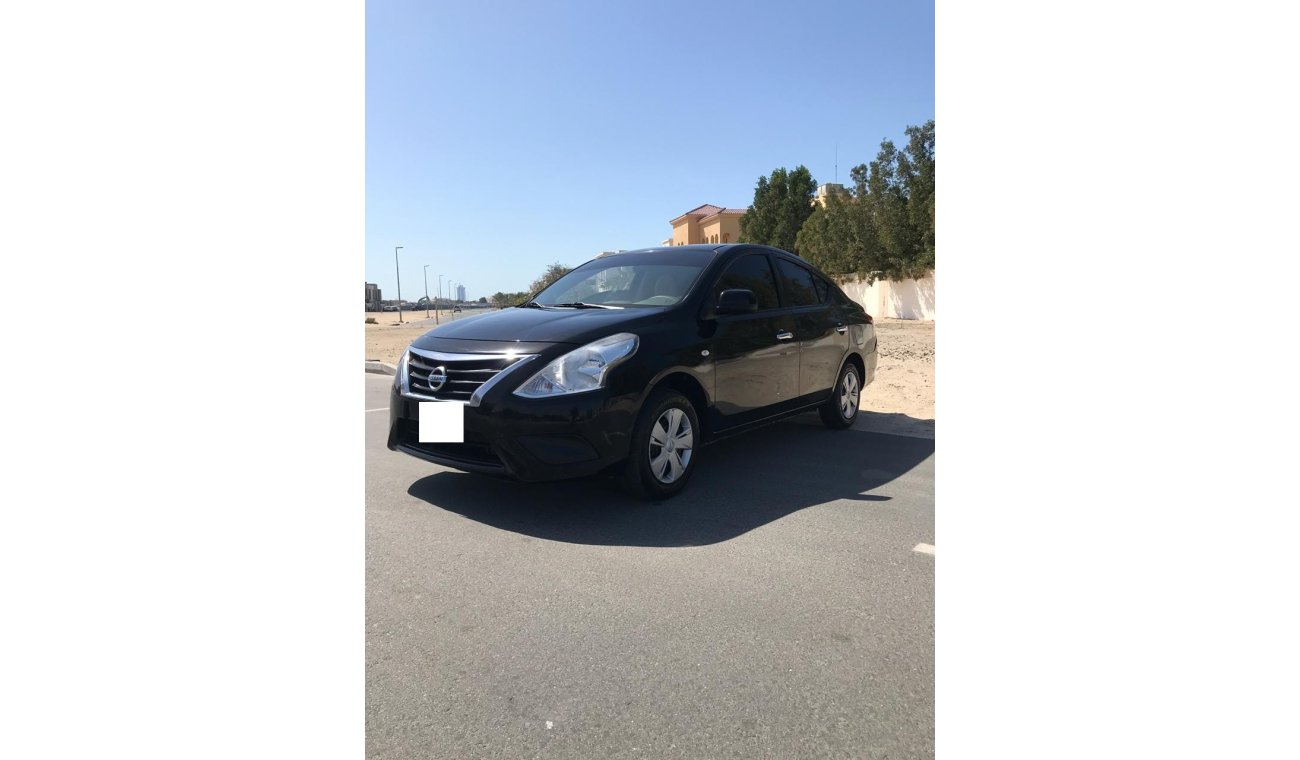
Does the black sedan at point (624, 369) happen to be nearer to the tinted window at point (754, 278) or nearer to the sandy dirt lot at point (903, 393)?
the tinted window at point (754, 278)

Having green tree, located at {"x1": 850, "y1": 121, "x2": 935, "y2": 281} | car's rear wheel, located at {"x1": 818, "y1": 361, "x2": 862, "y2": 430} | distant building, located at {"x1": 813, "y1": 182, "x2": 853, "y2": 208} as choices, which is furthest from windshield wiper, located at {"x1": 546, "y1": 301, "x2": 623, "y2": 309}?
distant building, located at {"x1": 813, "y1": 182, "x2": 853, "y2": 208}

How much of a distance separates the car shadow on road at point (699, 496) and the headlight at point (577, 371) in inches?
27.9

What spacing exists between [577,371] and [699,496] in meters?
1.12

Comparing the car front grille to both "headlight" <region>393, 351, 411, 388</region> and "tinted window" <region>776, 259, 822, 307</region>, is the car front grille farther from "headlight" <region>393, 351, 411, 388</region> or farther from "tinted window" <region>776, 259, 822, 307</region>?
"tinted window" <region>776, 259, 822, 307</region>

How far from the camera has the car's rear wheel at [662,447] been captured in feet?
13.5

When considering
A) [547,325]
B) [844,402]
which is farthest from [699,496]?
[844,402]

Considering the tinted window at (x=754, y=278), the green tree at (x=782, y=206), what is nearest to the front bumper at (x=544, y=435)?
the tinted window at (x=754, y=278)

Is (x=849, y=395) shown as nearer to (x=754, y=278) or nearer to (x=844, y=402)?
(x=844, y=402)

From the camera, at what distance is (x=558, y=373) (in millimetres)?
3902

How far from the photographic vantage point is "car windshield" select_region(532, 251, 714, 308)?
15.9 ft

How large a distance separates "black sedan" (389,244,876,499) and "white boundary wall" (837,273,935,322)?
85.0ft

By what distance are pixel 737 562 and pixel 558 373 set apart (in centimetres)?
133
